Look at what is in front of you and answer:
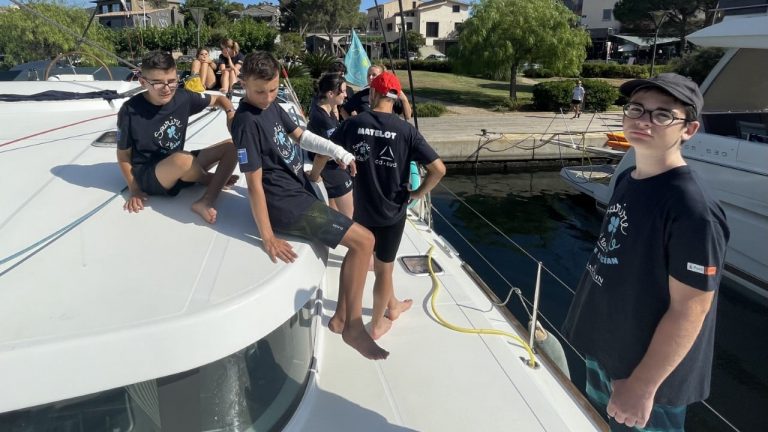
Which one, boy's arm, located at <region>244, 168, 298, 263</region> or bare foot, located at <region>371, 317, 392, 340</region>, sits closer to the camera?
boy's arm, located at <region>244, 168, 298, 263</region>

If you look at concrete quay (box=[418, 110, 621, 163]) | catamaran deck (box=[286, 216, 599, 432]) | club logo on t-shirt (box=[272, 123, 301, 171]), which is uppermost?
club logo on t-shirt (box=[272, 123, 301, 171])

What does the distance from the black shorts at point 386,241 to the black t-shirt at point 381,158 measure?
55 millimetres

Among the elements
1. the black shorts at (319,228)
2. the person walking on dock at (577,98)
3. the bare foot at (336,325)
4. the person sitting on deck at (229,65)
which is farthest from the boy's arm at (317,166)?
the person walking on dock at (577,98)

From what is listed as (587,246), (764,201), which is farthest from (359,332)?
(587,246)

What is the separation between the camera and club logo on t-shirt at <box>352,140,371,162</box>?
10.0 ft

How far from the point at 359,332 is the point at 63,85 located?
392 cm

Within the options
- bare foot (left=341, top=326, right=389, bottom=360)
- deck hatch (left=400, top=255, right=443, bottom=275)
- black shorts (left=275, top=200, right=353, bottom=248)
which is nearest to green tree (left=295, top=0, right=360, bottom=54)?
deck hatch (left=400, top=255, right=443, bottom=275)

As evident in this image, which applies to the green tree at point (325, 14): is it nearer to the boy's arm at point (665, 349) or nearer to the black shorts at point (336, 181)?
the black shorts at point (336, 181)

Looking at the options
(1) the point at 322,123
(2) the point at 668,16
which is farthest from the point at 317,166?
(2) the point at 668,16

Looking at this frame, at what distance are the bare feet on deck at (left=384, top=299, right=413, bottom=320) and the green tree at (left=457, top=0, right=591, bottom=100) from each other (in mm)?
20197

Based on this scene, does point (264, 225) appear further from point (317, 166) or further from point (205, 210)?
point (317, 166)

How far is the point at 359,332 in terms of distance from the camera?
115 inches

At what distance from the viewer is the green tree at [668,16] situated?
39.8 metres

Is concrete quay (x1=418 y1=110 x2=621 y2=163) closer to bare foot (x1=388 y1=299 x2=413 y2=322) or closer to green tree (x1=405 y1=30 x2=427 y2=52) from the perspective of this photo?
bare foot (x1=388 y1=299 x2=413 y2=322)
